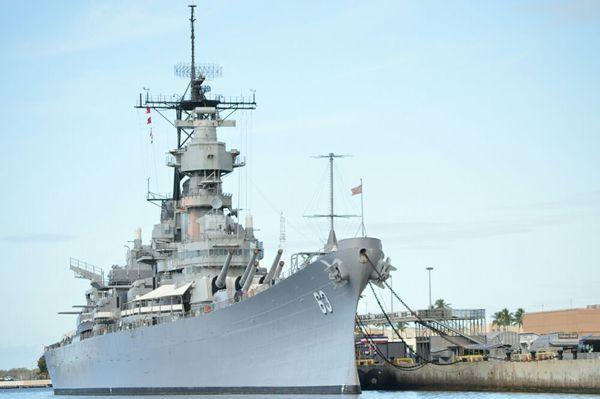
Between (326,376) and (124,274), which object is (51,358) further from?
(326,376)

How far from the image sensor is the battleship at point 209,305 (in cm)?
4778

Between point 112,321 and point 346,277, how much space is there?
78.4 ft

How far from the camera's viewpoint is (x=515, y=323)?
13462 centimetres

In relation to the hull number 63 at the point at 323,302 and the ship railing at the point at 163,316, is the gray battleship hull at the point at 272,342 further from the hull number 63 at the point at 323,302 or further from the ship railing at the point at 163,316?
the ship railing at the point at 163,316

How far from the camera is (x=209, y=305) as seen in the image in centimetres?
5569

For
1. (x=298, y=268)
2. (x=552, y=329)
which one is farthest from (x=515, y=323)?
(x=298, y=268)

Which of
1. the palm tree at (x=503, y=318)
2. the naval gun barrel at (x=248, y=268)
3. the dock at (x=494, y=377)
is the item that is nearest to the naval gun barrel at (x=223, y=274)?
the naval gun barrel at (x=248, y=268)

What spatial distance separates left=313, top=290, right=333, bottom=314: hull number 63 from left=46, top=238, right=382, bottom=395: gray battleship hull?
88mm

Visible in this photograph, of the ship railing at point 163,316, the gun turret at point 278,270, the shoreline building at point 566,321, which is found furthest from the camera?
the shoreline building at point 566,321

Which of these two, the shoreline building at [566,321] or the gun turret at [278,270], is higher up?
the gun turret at [278,270]

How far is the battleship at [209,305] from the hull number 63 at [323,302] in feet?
0.22

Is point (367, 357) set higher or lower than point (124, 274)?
lower

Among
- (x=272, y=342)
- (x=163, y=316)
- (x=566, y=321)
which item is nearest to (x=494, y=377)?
(x=272, y=342)

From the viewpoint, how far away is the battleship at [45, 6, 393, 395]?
47781 millimetres
